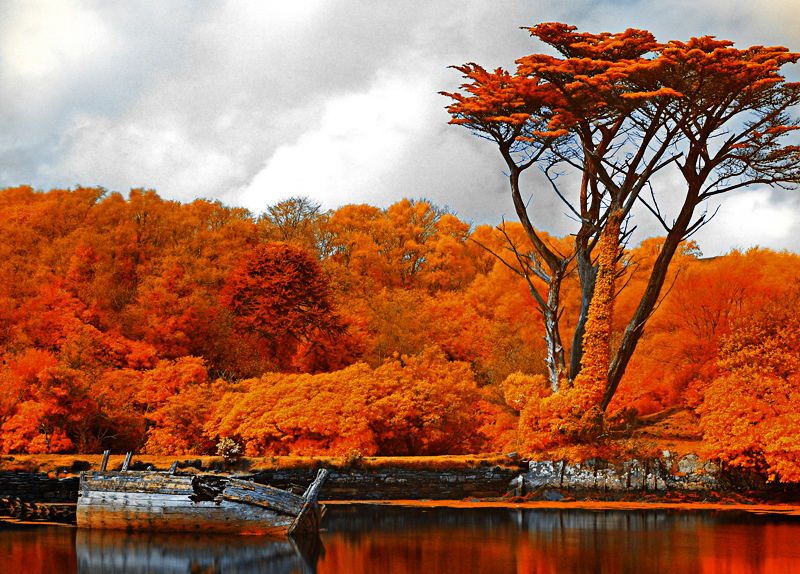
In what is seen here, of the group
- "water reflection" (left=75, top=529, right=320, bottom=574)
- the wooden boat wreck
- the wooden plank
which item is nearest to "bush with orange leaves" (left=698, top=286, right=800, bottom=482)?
the wooden boat wreck

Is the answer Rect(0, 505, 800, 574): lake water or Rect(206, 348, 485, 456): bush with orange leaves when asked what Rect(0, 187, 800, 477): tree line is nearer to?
Rect(206, 348, 485, 456): bush with orange leaves

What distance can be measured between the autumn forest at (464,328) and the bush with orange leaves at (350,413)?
0.06 meters

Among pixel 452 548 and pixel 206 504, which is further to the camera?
pixel 206 504

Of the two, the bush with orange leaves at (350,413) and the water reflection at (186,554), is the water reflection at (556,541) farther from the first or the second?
the bush with orange leaves at (350,413)

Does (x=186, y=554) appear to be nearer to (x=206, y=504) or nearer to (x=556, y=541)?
(x=206, y=504)

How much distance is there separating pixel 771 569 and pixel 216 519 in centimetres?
935

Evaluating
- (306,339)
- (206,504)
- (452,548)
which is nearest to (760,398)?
(452,548)

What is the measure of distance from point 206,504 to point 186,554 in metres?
1.85

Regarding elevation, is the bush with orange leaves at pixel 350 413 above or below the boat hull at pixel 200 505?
above

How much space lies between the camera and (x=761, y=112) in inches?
874

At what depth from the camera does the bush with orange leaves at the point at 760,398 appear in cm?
1830

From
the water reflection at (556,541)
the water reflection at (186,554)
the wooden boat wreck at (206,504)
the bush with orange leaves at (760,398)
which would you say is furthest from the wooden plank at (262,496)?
the bush with orange leaves at (760,398)

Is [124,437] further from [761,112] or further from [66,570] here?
[761,112]

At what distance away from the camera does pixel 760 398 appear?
63.7 feet
